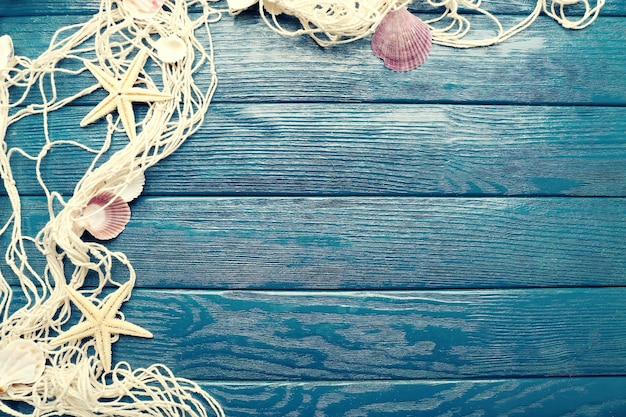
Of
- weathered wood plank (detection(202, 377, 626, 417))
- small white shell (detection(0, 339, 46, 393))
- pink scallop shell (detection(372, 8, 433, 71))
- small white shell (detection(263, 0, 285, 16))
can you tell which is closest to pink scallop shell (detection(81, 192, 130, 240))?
small white shell (detection(0, 339, 46, 393))

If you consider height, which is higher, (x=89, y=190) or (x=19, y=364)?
(x=89, y=190)

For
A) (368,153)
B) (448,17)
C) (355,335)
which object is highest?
(448,17)

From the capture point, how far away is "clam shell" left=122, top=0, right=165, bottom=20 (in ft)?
3.30

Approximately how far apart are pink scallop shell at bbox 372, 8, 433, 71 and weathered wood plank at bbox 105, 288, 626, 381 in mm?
447

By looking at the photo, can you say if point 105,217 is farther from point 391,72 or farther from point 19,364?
point 391,72

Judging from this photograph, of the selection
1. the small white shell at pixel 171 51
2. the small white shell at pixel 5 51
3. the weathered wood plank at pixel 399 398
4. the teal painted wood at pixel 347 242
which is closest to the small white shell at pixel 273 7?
A: the small white shell at pixel 171 51

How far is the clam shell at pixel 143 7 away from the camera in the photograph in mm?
1007

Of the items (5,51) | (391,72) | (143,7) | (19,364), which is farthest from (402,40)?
(19,364)

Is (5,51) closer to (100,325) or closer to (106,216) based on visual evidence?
(106,216)

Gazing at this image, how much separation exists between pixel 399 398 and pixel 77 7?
38.5 inches

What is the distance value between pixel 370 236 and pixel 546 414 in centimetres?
48

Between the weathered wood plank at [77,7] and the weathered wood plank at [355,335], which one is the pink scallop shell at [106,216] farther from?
the weathered wood plank at [77,7]

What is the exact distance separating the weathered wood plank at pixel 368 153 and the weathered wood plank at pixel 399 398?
0.36 meters

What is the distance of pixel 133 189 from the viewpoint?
991mm
